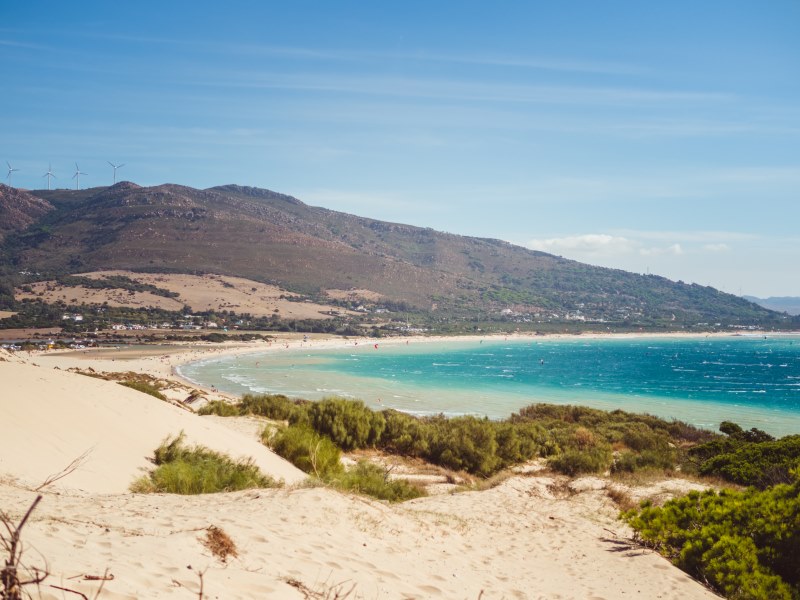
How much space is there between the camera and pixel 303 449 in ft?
55.6

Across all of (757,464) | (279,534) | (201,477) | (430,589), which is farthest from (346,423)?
(430,589)

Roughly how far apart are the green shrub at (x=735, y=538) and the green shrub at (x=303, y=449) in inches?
322

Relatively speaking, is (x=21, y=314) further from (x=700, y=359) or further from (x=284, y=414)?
(x=700, y=359)

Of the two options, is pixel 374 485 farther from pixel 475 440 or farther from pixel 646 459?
pixel 646 459

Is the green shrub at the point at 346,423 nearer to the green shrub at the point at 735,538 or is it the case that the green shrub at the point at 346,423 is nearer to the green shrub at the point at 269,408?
the green shrub at the point at 269,408

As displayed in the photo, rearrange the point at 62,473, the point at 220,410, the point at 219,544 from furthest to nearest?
the point at 220,410
the point at 219,544
the point at 62,473

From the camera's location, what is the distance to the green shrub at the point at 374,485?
1166cm

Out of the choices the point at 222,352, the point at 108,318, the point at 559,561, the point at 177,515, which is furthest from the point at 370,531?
the point at 108,318

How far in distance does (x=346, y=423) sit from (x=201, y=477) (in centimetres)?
1053

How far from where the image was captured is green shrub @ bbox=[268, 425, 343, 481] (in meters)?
15.5

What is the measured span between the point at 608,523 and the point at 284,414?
53.2 ft

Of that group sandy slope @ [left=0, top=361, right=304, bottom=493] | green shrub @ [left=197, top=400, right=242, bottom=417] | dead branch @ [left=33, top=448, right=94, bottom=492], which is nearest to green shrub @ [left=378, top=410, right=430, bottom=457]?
sandy slope @ [left=0, top=361, right=304, bottom=493]

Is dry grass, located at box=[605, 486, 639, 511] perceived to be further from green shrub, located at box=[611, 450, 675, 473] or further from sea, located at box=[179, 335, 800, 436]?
sea, located at box=[179, 335, 800, 436]

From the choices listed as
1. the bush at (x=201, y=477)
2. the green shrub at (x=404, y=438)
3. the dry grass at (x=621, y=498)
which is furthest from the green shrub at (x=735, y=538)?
the green shrub at (x=404, y=438)
